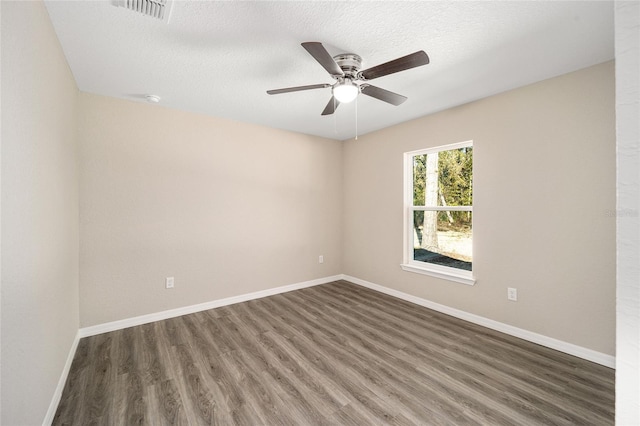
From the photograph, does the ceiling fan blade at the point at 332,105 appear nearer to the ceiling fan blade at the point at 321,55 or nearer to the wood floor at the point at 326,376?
the ceiling fan blade at the point at 321,55

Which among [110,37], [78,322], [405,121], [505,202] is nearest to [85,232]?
[78,322]

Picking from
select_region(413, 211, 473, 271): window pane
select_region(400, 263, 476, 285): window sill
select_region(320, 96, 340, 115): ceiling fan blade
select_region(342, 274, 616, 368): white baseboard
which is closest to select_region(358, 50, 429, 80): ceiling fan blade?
select_region(320, 96, 340, 115): ceiling fan blade

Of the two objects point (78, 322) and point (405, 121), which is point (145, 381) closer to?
point (78, 322)

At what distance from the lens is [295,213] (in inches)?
173

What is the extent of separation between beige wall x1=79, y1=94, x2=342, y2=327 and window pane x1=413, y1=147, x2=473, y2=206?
1610mm

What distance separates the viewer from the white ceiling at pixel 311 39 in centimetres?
170

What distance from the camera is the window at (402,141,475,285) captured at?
132 inches

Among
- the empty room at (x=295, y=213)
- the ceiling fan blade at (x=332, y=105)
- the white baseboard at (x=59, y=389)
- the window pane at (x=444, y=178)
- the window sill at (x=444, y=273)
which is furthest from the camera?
the window pane at (x=444, y=178)

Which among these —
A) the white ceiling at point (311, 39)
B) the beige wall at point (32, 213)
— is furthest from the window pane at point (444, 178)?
the beige wall at point (32, 213)

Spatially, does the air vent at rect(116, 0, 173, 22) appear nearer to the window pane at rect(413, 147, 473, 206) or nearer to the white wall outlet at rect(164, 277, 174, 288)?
the white wall outlet at rect(164, 277, 174, 288)

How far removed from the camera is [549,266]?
2.59m

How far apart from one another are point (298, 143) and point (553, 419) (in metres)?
4.04

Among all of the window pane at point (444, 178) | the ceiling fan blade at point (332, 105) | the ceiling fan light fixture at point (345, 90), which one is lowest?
the window pane at point (444, 178)

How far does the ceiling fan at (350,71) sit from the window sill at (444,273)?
2.16m
